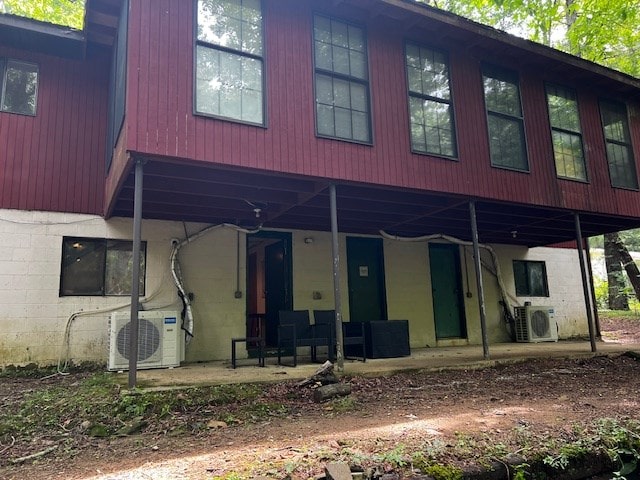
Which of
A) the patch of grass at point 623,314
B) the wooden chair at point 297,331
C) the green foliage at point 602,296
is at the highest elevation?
the green foliage at point 602,296

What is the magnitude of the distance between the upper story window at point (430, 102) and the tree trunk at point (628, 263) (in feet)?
34.0

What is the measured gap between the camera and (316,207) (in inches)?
280

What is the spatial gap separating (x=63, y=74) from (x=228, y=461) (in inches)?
249

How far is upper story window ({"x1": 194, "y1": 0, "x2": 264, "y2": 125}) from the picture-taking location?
509 centimetres

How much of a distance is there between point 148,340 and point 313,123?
3453 millimetres

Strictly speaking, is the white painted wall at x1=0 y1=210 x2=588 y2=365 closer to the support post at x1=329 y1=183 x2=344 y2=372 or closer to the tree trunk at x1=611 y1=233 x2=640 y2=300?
the support post at x1=329 y1=183 x2=344 y2=372

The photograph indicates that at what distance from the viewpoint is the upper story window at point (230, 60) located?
5.09 meters

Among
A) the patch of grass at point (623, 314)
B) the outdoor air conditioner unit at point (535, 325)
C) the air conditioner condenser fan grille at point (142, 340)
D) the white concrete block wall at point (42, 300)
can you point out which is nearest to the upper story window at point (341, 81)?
the air conditioner condenser fan grille at point (142, 340)

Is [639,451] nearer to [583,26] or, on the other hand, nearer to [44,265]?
[44,265]

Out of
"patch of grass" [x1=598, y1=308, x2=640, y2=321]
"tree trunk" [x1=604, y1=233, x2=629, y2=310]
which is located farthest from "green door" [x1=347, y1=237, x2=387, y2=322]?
"patch of grass" [x1=598, y1=308, x2=640, y2=321]

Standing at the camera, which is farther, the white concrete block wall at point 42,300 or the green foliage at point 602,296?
the green foliage at point 602,296

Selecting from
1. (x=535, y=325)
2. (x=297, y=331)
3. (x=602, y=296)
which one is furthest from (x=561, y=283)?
(x=602, y=296)

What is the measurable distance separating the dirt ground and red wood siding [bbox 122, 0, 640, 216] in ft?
8.57

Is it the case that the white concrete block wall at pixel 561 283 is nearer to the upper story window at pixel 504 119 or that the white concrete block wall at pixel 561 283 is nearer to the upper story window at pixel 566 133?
the upper story window at pixel 566 133
